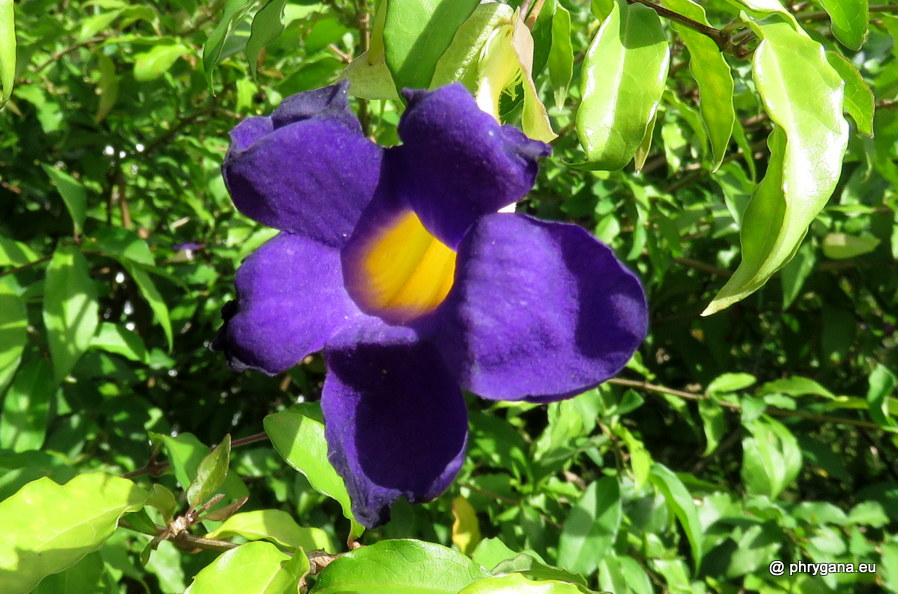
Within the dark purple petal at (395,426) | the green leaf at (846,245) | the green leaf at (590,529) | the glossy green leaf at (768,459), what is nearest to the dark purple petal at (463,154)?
the dark purple petal at (395,426)

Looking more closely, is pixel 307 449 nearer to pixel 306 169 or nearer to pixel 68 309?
pixel 306 169

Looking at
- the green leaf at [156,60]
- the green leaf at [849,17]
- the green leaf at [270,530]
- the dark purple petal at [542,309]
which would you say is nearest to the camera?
the dark purple petal at [542,309]

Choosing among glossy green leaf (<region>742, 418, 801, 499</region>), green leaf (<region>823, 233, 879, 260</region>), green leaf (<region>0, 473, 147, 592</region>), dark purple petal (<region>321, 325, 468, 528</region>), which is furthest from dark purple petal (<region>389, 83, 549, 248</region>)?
green leaf (<region>823, 233, 879, 260</region>)

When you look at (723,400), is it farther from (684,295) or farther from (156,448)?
(156,448)

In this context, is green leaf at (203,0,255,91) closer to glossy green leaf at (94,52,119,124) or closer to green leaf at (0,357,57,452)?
green leaf at (0,357,57,452)

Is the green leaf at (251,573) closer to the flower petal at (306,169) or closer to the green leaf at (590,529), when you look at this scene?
the flower petal at (306,169)

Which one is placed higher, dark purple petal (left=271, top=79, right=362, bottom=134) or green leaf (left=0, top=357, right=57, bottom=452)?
dark purple petal (left=271, top=79, right=362, bottom=134)
